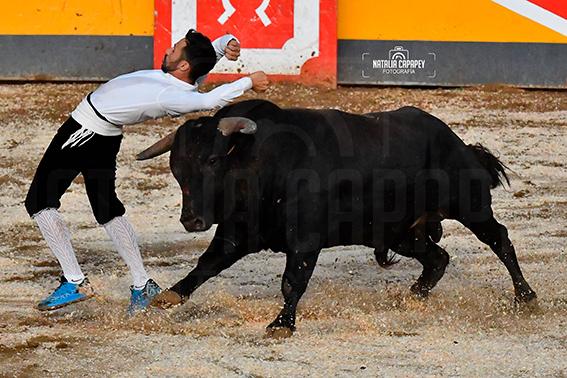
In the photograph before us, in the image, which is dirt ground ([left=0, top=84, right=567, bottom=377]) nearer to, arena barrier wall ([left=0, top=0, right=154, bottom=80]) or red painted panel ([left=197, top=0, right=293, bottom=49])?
red painted panel ([left=197, top=0, right=293, bottom=49])

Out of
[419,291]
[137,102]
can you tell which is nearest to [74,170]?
[137,102]

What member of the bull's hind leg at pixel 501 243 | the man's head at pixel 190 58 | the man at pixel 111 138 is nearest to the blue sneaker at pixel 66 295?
the man at pixel 111 138

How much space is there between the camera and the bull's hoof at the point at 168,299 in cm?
769

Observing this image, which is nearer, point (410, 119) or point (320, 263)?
point (410, 119)

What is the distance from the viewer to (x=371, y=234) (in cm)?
788

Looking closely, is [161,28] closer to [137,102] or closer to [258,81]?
[137,102]

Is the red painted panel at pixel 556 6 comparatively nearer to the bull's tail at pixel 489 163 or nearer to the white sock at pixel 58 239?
the bull's tail at pixel 489 163

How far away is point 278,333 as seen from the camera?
287 inches

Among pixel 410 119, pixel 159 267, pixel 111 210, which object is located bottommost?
pixel 159 267

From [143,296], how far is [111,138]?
92cm

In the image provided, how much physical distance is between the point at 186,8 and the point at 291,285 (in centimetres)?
627

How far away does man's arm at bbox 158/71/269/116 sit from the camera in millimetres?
7188

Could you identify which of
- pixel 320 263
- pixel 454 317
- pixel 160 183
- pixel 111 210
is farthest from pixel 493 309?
pixel 160 183

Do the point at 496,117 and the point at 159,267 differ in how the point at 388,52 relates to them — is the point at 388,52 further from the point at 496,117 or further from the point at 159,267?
the point at 159,267
